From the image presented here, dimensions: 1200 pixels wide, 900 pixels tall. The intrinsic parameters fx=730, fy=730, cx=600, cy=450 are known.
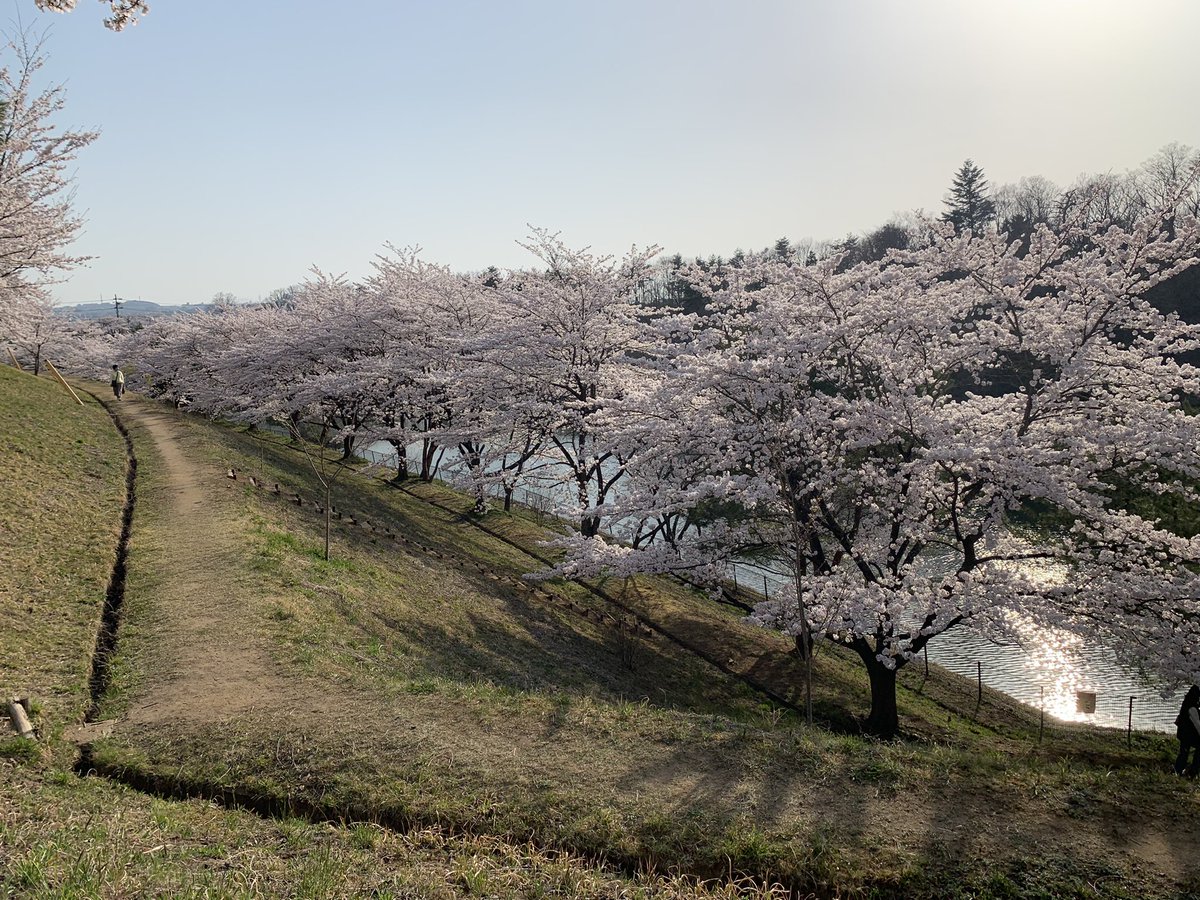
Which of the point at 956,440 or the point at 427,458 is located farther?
the point at 427,458

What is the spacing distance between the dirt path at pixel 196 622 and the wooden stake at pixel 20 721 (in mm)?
1010

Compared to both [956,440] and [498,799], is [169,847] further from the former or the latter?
[956,440]

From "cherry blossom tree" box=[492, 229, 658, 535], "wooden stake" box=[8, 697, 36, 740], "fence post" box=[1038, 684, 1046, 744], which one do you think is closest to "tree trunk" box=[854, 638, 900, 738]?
"fence post" box=[1038, 684, 1046, 744]

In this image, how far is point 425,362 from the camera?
28219 mm

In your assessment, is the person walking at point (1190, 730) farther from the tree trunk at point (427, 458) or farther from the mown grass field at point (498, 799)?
the tree trunk at point (427, 458)

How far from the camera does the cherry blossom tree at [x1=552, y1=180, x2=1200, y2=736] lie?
38.2 ft

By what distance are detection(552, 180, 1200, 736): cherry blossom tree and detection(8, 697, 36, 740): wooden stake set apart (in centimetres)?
964

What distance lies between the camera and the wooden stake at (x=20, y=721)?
7.79 m

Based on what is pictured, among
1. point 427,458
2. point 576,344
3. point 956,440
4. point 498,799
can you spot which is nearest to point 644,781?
point 498,799

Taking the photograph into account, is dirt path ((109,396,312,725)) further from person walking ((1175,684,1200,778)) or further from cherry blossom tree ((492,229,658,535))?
person walking ((1175,684,1200,778))

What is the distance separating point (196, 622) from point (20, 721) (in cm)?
367

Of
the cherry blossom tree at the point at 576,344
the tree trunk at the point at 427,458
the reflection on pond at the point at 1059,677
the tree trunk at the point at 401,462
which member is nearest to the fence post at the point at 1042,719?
the reflection on pond at the point at 1059,677

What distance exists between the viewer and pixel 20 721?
7.80 meters

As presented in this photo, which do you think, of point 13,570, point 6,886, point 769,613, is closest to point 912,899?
point 6,886
